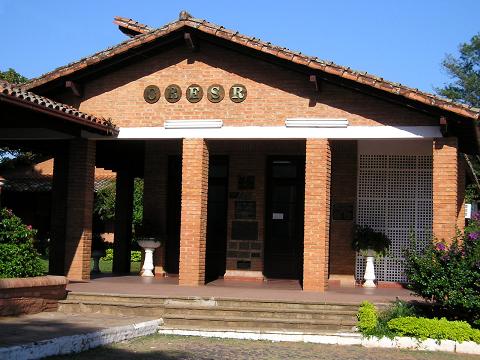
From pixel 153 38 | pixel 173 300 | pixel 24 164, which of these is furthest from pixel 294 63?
pixel 24 164

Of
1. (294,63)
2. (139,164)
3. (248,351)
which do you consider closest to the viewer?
(248,351)

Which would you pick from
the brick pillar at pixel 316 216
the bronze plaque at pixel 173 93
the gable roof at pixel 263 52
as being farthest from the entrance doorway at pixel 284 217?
Result: the gable roof at pixel 263 52

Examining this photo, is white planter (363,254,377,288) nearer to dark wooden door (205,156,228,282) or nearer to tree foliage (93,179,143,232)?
dark wooden door (205,156,228,282)

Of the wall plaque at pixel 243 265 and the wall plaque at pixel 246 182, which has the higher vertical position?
the wall plaque at pixel 246 182

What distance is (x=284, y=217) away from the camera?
1605 cm

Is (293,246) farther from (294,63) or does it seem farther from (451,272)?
(451,272)

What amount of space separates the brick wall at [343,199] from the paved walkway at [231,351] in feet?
18.4

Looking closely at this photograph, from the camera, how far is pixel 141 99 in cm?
1434

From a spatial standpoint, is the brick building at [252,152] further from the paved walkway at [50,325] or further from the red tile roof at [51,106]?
the paved walkway at [50,325]

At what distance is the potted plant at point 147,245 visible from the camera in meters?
16.2

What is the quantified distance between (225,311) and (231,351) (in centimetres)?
192

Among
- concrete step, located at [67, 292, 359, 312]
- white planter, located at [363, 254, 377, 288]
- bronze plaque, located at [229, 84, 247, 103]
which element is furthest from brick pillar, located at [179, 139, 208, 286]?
white planter, located at [363, 254, 377, 288]

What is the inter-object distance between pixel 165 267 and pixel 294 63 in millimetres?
6285

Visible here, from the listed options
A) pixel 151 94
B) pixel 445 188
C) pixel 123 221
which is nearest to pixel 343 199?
pixel 445 188
